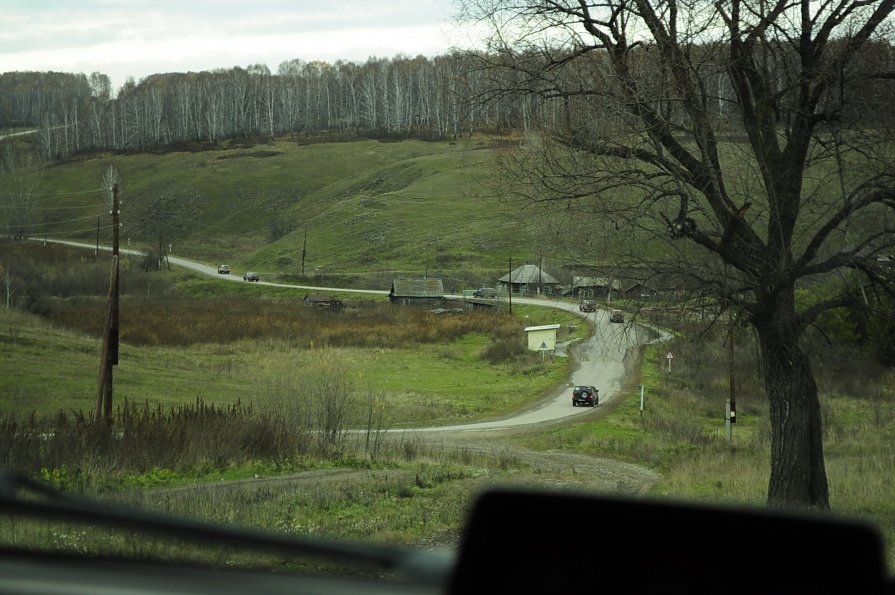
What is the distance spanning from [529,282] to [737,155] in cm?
8300

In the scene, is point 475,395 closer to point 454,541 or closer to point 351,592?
point 454,541

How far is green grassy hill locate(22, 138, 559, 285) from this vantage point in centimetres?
11489

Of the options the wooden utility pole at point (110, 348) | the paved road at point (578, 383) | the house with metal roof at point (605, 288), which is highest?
the house with metal roof at point (605, 288)

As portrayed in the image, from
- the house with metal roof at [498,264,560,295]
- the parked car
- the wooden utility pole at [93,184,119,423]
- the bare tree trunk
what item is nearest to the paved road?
the parked car

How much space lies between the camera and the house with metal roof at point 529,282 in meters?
95.1

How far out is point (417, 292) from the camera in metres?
89.8

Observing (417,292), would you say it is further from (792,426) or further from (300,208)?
(792,426)

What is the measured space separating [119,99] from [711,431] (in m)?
181

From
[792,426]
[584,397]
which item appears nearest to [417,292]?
[584,397]

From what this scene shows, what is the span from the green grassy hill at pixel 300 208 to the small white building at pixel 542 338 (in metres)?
40.1

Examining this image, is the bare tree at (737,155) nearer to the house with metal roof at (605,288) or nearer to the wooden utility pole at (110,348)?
the house with metal roof at (605,288)

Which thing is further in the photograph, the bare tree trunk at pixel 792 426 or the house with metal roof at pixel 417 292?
the house with metal roof at pixel 417 292

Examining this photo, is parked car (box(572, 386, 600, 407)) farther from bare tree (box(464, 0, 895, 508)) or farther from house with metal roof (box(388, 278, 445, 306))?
house with metal roof (box(388, 278, 445, 306))

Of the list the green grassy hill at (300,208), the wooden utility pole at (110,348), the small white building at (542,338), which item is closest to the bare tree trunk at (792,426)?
the wooden utility pole at (110,348)
